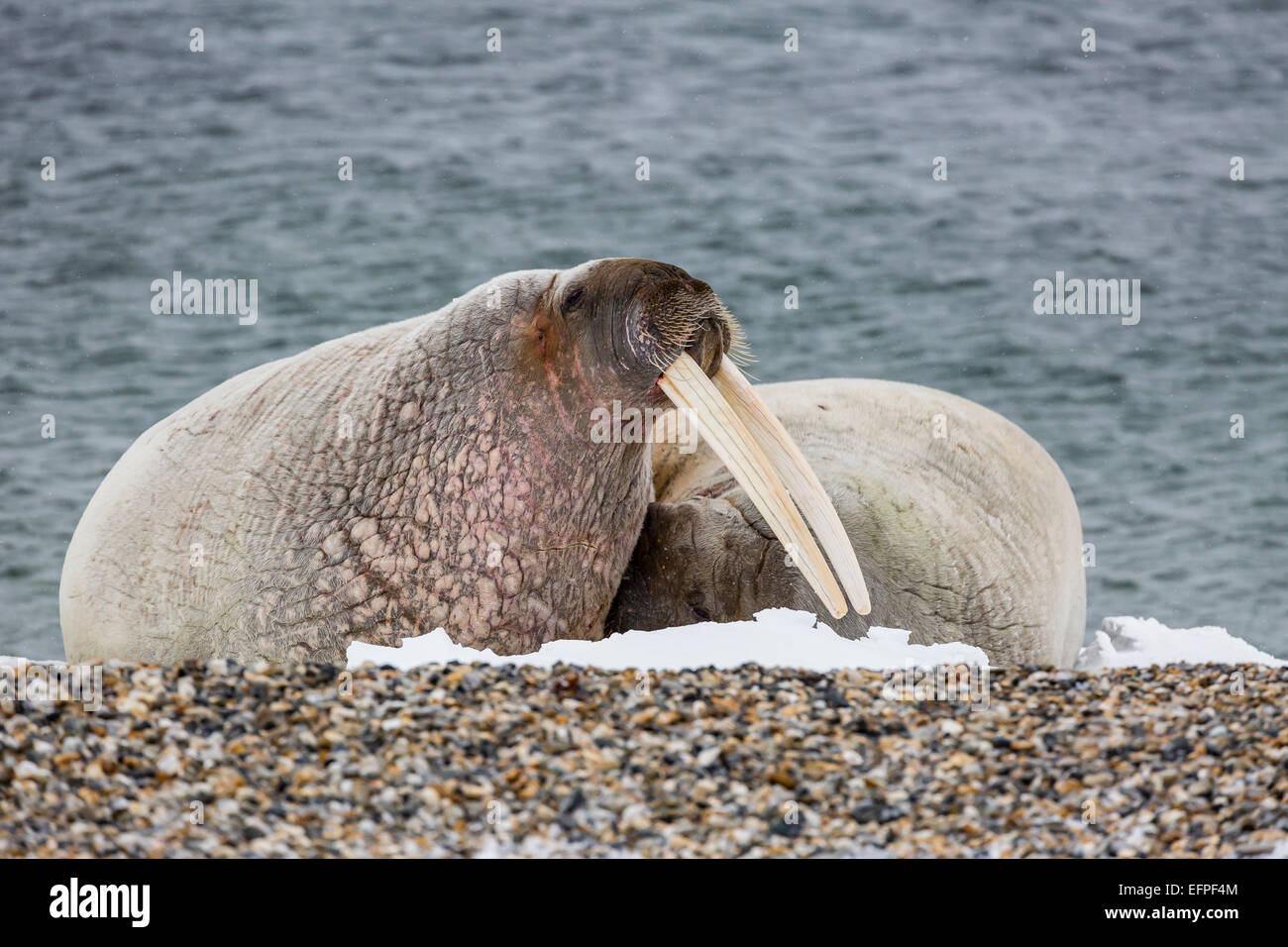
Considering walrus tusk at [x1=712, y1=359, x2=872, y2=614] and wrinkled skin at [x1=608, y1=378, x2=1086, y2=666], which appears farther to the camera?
wrinkled skin at [x1=608, y1=378, x2=1086, y2=666]

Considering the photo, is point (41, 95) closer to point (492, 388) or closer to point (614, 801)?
point (492, 388)

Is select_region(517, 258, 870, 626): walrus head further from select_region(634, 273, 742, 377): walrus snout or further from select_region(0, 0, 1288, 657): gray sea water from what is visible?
select_region(0, 0, 1288, 657): gray sea water

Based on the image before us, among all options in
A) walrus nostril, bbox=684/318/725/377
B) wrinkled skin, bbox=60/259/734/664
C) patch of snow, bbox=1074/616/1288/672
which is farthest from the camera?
patch of snow, bbox=1074/616/1288/672

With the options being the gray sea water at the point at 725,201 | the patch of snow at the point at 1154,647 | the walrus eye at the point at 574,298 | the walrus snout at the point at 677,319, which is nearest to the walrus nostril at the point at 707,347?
the walrus snout at the point at 677,319

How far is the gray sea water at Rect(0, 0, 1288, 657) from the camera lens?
1050cm

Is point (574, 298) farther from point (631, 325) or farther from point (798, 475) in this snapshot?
point (798, 475)

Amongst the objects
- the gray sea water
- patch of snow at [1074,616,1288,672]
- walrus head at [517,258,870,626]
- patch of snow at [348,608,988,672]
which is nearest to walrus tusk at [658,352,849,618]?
walrus head at [517,258,870,626]

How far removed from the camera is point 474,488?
4809 millimetres

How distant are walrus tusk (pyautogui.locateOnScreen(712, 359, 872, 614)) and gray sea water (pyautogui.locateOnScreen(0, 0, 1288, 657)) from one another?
4.72m

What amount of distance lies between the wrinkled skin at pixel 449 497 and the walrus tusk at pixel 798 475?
113 millimetres

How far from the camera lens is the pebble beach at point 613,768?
11.0ft

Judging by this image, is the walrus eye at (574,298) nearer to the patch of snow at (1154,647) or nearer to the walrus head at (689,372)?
the walrus head at (689,372)
